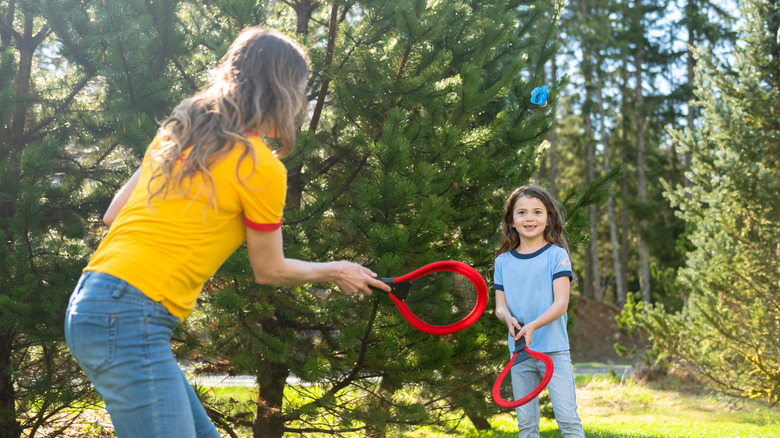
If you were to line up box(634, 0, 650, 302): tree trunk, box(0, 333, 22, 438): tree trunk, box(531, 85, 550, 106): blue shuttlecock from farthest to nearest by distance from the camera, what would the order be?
1. box(634, 0, 650, 302): tree trunk
2. box(531, 85, 550, 106): blue shuttlecock
3. box(0, 333, 22, 438): tree trunk

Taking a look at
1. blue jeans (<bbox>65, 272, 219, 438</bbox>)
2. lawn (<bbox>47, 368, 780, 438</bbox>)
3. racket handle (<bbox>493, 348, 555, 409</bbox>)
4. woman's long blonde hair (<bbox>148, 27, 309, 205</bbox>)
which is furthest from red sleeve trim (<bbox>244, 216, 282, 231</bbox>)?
lawn (<bbox>47, 368, 780, 438</bbox>)

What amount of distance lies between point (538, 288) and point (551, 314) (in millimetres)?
232

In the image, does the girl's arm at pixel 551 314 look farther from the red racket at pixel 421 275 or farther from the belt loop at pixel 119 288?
the belt loop at pixel 119 288

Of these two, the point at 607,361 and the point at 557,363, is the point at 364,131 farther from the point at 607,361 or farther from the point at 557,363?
the point at 607,361

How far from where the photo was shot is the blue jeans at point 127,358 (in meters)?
1.76

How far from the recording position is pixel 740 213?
8.77 meters

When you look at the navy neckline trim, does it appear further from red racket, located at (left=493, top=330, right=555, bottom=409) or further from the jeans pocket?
the jeans pocket

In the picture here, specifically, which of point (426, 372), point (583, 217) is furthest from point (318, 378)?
point (583, 217)

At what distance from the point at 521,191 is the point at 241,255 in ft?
5.66

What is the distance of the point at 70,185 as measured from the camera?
5.03 m

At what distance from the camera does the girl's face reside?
384 cm

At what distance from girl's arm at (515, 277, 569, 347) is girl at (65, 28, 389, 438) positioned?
181 cm

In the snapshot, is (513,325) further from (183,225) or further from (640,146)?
(640,146)

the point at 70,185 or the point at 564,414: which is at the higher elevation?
the point at 70,185
